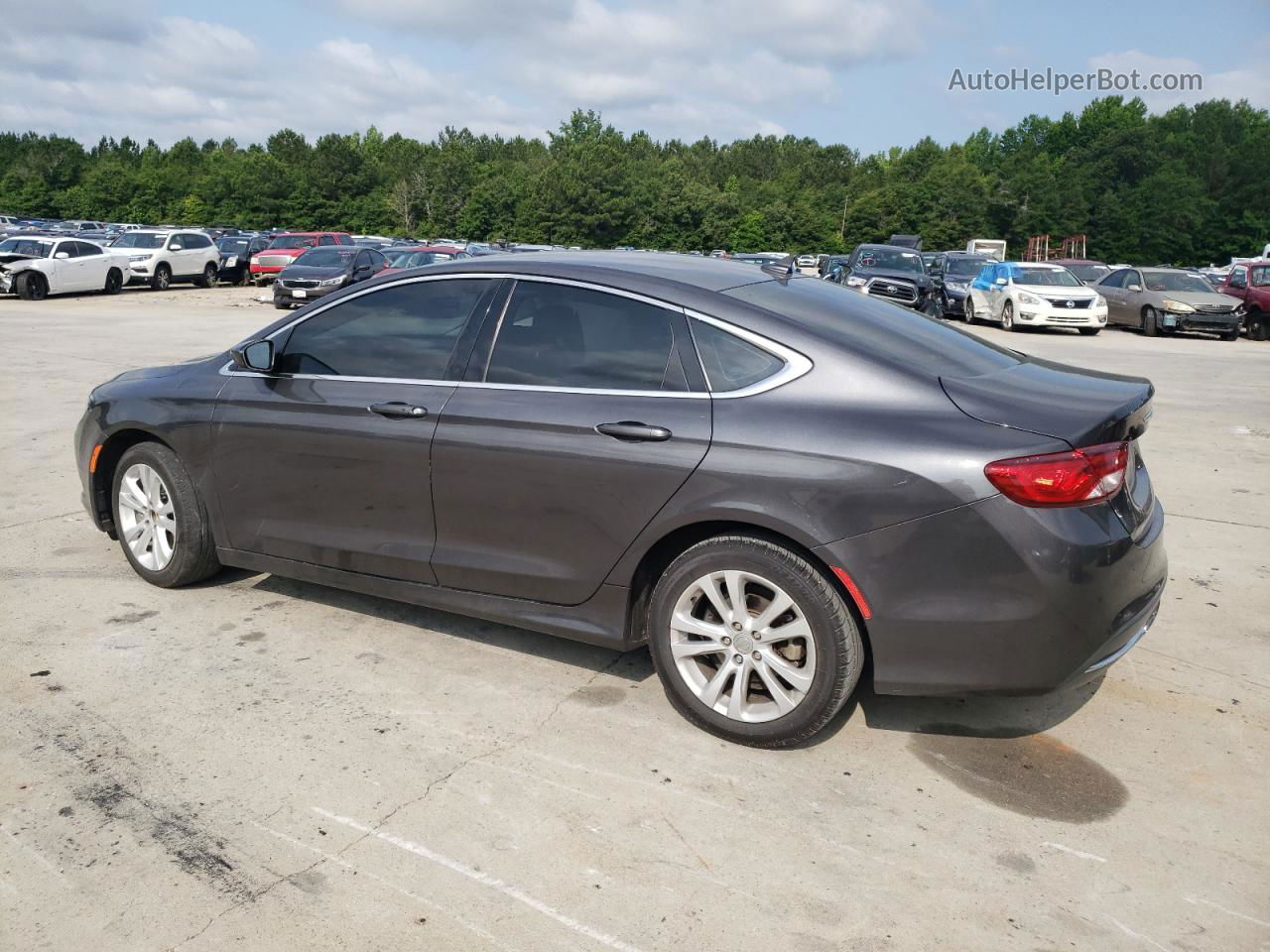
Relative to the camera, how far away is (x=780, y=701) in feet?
12.1

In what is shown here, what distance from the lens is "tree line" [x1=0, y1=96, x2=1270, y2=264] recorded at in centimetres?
8312

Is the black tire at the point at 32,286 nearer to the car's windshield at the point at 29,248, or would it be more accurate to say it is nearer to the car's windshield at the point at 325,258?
the car's windshield at the point at 29,248

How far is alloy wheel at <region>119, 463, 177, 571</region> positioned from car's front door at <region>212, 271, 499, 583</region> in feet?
1.35

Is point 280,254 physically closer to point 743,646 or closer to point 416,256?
point 416,256

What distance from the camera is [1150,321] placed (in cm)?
2352

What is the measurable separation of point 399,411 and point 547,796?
1733mm

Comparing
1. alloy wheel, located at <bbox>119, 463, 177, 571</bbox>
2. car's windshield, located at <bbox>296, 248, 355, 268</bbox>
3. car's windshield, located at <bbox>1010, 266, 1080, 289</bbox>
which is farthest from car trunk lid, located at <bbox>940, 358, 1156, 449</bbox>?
car's windshield, located at <bbox>296, 248, 355, 268</bbox>

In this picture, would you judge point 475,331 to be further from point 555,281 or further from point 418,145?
point 418,145

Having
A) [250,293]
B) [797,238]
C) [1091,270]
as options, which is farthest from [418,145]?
[1091,270]

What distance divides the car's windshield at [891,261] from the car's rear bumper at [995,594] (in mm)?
23464

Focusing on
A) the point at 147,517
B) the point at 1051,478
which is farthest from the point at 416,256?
the point at 1051,478

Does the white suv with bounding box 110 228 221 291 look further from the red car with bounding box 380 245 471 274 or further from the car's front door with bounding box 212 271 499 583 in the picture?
the car's front door with bounding box 212 271 499 583

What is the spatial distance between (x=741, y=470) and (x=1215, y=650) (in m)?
2.51

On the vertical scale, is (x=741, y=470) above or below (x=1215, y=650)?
above
